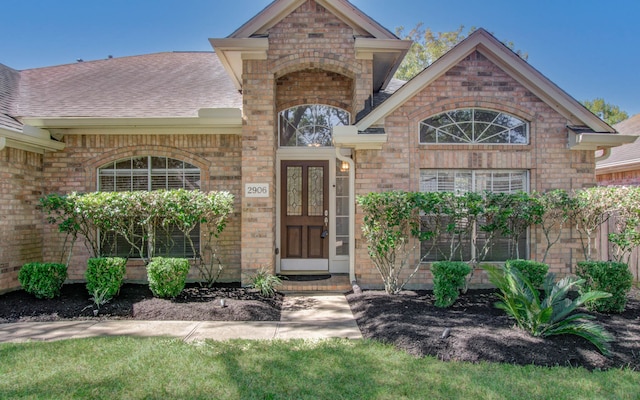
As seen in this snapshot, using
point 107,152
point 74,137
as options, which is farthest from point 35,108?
point 107,152

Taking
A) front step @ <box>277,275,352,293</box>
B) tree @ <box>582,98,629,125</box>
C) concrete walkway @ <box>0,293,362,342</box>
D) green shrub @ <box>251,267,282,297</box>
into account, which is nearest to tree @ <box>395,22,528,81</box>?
tree @ <box>582,98,629,125</box>

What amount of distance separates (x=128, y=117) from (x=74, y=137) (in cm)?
135

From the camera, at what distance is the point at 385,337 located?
444 centimetres

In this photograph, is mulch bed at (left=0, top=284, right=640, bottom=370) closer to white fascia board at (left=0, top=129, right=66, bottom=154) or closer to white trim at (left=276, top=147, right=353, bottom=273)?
white trim at (left=276, top=147, right=353, bottom=273)

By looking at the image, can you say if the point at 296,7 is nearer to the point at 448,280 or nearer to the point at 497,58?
the point at 497,58

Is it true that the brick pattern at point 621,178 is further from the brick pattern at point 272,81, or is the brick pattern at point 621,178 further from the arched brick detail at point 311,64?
the arched brick detail at point 311,64

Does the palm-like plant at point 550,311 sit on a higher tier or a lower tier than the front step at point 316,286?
higher

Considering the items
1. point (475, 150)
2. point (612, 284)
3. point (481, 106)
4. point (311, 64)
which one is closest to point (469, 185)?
point (475, 150)

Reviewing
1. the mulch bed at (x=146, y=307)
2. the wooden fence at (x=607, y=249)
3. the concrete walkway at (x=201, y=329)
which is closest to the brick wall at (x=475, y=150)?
the wooden fence at (x=607, y=249)

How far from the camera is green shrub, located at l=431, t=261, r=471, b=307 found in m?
5.48

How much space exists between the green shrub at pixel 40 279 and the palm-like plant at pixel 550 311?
6509 mm

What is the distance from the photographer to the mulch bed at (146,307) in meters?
5.35

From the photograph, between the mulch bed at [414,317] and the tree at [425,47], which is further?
the tree at [425,47]

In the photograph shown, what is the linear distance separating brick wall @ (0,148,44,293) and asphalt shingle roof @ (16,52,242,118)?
1.13m
